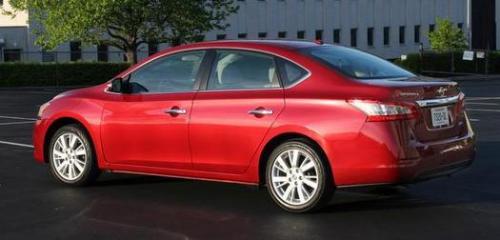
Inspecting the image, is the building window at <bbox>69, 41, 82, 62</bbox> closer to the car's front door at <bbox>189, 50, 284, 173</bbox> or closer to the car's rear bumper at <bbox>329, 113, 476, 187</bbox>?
the car's front door at <bbox>189, 50, 284, 173</bbox>

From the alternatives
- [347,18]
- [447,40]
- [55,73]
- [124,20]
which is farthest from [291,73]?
[347,18]

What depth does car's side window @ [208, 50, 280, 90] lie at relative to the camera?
24.2ft

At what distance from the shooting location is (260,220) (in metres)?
6.93

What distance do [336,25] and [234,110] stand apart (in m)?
52.0

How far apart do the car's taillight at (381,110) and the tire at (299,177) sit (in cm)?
56

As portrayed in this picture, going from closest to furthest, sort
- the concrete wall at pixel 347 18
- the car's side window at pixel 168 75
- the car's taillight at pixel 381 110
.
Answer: the car's taillight at pixel 381 110 < the car's side window at pixel 168 75 < the concrete wall at pixel 347 18

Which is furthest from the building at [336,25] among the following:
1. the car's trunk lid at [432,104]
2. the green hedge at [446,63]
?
the car's trunk lid at [432,104]

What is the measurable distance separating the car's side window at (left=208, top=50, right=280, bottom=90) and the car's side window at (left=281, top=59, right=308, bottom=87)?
86 millimetres

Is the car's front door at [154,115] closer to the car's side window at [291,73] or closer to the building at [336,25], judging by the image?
the car's side window at [291,73]

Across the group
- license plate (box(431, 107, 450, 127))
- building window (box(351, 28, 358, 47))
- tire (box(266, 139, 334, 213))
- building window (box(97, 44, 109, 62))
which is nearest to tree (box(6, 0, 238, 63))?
building window (box(97, 44, 109, 62))

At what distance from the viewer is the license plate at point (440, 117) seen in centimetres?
707

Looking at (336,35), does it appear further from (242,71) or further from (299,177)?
(299,177)

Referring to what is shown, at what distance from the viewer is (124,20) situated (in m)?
33.4

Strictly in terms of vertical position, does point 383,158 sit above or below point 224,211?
above
